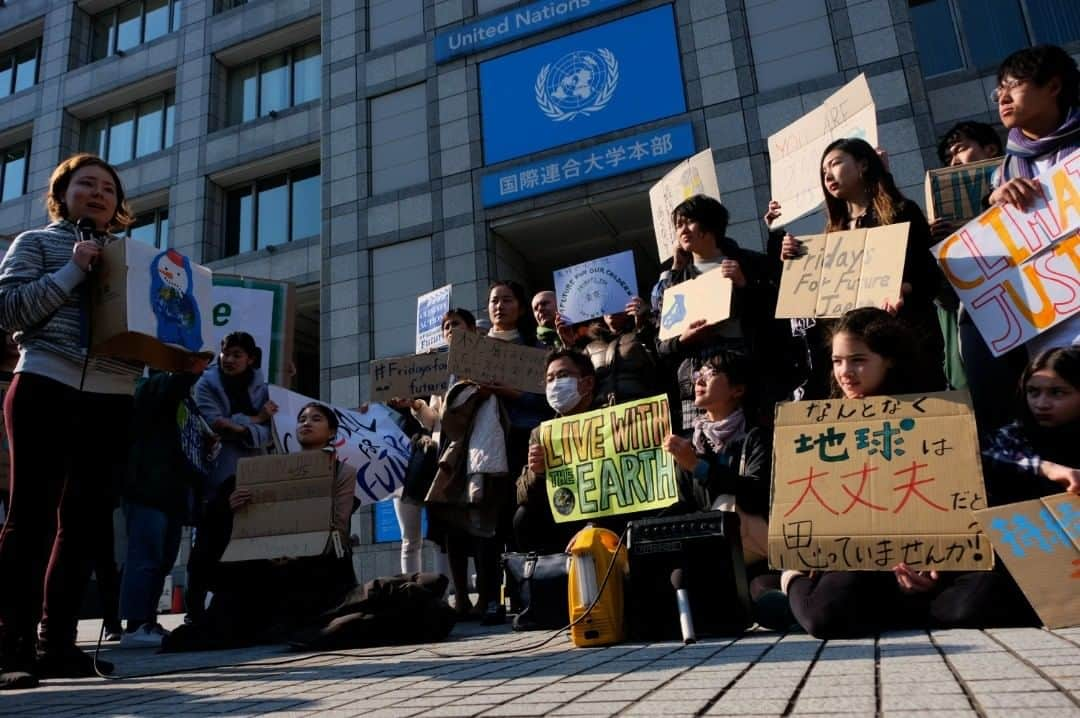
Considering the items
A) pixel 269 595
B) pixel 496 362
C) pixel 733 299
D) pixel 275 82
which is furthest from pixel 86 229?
pixel 275 82

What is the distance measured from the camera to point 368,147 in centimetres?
1432

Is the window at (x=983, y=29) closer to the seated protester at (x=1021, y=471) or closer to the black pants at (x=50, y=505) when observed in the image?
the seated protester at (x=1021, y=471)

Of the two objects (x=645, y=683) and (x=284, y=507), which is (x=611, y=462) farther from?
(x=284, y=507)

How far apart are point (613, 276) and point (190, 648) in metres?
3.30

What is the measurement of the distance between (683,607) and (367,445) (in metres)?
4.06

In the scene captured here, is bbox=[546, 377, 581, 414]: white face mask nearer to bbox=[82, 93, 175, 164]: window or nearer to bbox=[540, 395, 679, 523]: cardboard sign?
bbox=[540, 395, 679, 523]: cardboard sign

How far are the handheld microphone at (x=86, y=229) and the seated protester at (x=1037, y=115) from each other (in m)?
3.73

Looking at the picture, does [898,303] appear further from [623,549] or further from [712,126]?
[712,126]

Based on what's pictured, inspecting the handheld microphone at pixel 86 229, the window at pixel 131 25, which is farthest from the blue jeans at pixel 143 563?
the window at pixel 131 25

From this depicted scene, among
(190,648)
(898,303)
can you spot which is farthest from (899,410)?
(190,648)

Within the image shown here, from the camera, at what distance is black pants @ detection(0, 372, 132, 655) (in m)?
2.88

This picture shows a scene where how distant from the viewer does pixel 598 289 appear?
557 centimetres

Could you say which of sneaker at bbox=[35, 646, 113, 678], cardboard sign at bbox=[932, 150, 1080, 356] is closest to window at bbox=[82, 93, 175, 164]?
sneaker at bbox=[35, 646, 113, 678]

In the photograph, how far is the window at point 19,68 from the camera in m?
20.8
